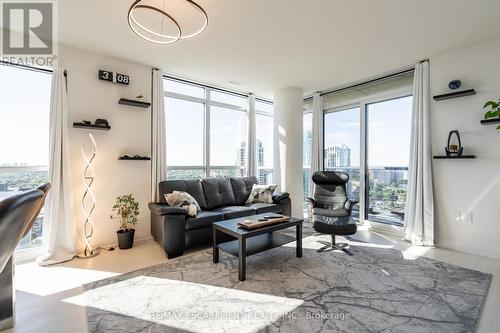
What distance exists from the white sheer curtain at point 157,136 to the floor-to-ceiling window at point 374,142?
345cm

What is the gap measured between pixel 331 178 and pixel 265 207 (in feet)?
4.14

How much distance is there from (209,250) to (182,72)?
3015 millimetres

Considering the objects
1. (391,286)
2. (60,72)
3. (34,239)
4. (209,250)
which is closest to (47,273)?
(34,239)

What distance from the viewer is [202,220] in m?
3.25

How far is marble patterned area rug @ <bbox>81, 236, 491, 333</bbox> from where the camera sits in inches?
69.4

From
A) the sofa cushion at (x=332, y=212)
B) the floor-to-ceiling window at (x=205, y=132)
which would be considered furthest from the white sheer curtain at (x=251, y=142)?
the sofa cushion at (x=332, y=212)

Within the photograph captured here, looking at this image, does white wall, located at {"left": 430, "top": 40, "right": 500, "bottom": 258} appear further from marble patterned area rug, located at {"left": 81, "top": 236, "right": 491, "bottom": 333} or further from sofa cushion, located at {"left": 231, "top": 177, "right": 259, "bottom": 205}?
sofa cushion, located at {"left": 231, "top": 177, "right": 259, "bottom": 205}

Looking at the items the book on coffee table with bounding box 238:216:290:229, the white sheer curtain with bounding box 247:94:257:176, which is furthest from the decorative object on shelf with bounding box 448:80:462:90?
the white sheer curtain with bounding box 247:94:257:176

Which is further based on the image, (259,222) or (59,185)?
(59,185)

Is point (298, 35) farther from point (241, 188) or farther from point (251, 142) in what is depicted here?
point (241, 188)

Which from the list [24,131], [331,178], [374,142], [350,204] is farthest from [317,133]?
[24,131]

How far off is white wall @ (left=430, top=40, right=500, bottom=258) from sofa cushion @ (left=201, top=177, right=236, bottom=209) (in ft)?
10.8

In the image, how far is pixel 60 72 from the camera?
9.96 ft

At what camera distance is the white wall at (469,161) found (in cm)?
301
